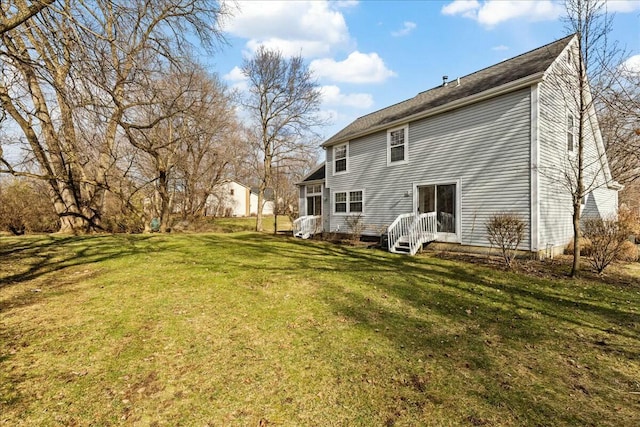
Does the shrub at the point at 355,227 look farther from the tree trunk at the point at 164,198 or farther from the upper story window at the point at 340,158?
the tree trunk at the point at 164,198

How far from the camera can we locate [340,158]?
Result: 615 inches

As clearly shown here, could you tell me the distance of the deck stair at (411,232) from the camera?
1043 cm

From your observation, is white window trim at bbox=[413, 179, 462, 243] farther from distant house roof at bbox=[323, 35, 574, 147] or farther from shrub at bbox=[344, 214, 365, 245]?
shrub at bbox=[344, 214, 365, 245]

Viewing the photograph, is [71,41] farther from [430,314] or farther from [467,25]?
[467,25]

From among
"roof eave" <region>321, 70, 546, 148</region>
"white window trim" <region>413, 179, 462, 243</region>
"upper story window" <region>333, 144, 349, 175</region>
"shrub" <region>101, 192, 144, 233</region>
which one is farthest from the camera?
Answer: "shrub" <region>101, 192, 144, 233</region>

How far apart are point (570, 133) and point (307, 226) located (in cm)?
1180

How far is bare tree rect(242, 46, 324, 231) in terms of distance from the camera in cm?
2119

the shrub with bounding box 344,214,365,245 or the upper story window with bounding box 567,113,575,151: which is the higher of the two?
the upper story window with bounding box 567,113,575,151

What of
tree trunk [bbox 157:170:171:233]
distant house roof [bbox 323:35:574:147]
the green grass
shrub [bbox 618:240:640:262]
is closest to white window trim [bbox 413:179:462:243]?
distant house roof [bbox 323:35:574:147]

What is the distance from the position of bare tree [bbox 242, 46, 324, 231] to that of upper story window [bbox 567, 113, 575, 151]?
15036 mm

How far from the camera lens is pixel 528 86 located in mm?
8773

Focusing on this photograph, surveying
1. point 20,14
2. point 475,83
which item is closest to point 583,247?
point 475,83

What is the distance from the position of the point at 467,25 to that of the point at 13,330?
14.9m

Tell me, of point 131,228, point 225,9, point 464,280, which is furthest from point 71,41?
point 131,228
